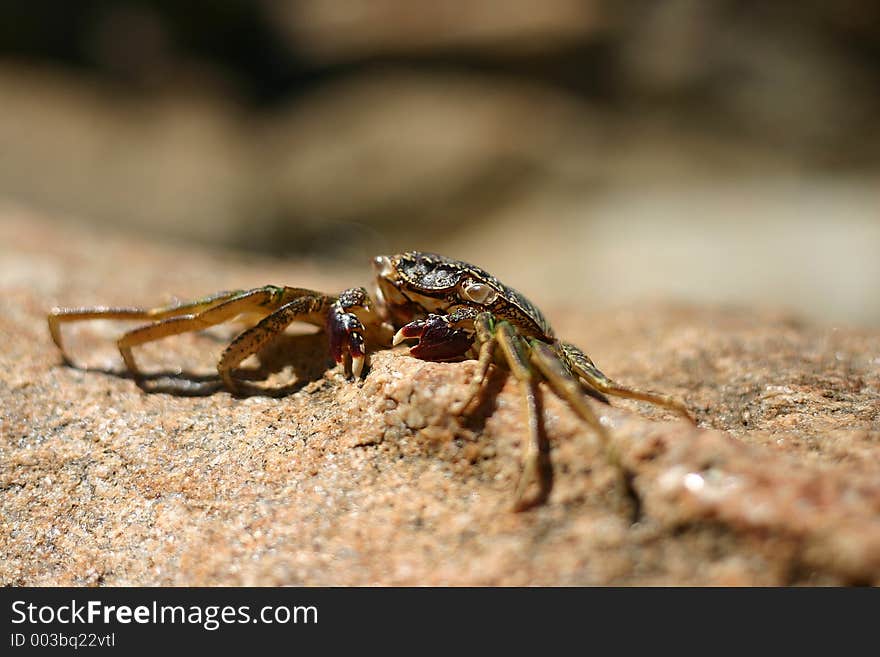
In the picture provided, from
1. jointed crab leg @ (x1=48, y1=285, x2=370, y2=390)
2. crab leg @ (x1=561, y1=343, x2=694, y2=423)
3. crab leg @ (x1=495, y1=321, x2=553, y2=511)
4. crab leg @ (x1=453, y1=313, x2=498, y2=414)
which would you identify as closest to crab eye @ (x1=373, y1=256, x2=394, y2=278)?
jointed crab leg @ (x1=48, y1=285, x2=370, y2=390)

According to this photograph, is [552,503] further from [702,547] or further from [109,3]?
[109,3]

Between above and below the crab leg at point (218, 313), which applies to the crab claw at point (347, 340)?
below

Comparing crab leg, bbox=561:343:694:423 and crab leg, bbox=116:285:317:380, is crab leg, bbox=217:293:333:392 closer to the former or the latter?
crab leg, bbox=116:285:317:380

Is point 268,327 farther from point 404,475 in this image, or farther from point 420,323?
point 404,475

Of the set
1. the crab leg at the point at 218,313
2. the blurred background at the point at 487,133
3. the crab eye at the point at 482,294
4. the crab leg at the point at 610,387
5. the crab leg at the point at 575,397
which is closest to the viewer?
the crab leg at the point at 575,397

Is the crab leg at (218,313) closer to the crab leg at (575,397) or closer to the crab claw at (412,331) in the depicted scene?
the crab claw at (412,331)

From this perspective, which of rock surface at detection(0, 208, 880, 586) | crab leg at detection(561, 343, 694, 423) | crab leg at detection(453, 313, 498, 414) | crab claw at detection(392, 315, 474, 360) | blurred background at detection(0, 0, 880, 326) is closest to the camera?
rock surface at detection(0, 208, 880, 586)

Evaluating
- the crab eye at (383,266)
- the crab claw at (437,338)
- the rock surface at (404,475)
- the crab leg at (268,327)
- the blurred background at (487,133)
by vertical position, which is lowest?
the rock surface at (404,475)

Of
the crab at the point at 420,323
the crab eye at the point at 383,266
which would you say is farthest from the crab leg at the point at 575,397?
the crab eye at the point at 383,266
